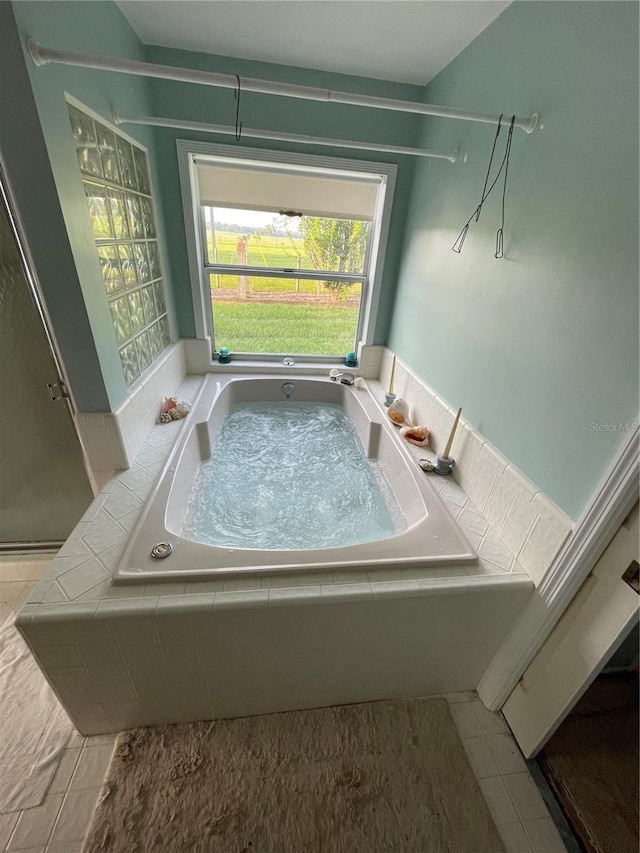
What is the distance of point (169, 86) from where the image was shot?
1.78 meters

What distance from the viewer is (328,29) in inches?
57.7

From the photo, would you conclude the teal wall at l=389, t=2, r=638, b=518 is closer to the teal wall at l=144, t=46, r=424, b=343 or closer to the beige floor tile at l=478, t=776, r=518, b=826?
the teal wall at l=144, t=46, r=424, b=343

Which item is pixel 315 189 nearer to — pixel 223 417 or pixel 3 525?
pixel 223 417

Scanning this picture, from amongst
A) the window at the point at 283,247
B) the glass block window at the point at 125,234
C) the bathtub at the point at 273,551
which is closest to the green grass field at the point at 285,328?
the window at the point at 283,247

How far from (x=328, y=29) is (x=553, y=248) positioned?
4.59 ft

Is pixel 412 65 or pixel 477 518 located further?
pixel 412 65

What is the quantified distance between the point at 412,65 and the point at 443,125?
32 centimetres

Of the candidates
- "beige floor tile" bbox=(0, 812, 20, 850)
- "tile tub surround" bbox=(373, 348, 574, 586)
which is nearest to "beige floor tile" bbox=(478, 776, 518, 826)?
"tile tub surround" bbox=(373, 348, 574, 586)

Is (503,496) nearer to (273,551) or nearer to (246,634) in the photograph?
(273,551)

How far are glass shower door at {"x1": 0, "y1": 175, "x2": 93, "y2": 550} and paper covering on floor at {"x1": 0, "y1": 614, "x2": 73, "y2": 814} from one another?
0.56 m

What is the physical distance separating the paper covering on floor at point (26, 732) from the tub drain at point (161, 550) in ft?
2.34

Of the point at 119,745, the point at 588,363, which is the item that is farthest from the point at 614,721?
the point at 119,745

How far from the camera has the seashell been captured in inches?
71.2

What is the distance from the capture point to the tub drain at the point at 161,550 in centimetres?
110
